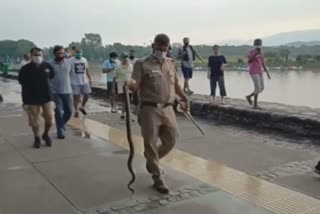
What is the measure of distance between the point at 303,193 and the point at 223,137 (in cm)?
346

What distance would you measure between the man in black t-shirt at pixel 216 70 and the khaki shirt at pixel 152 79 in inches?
272

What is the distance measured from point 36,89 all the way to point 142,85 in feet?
10.0

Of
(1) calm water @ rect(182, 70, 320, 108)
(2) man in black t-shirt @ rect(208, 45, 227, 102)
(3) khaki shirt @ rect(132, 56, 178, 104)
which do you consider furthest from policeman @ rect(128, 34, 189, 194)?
(1) calm water @ rect(182, 70, 320, 108)

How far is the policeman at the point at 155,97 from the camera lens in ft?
17.4

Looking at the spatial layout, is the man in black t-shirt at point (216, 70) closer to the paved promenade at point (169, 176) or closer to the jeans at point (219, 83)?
the jeans at point (219, 83)

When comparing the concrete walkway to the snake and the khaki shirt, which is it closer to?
the snake

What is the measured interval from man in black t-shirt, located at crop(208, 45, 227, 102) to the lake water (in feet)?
2.44

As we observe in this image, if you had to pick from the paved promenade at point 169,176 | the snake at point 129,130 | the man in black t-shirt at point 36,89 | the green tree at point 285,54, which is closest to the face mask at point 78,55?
the paved promenade at point 169,176

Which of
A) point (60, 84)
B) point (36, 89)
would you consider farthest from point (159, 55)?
point (60, 84)

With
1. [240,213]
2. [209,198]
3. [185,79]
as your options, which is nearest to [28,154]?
[209,198]

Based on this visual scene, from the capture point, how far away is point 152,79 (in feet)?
17.4

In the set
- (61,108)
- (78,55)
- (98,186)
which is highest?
(78,55)

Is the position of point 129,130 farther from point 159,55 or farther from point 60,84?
point 60,84

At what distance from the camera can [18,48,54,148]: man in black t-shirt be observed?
775 cm
